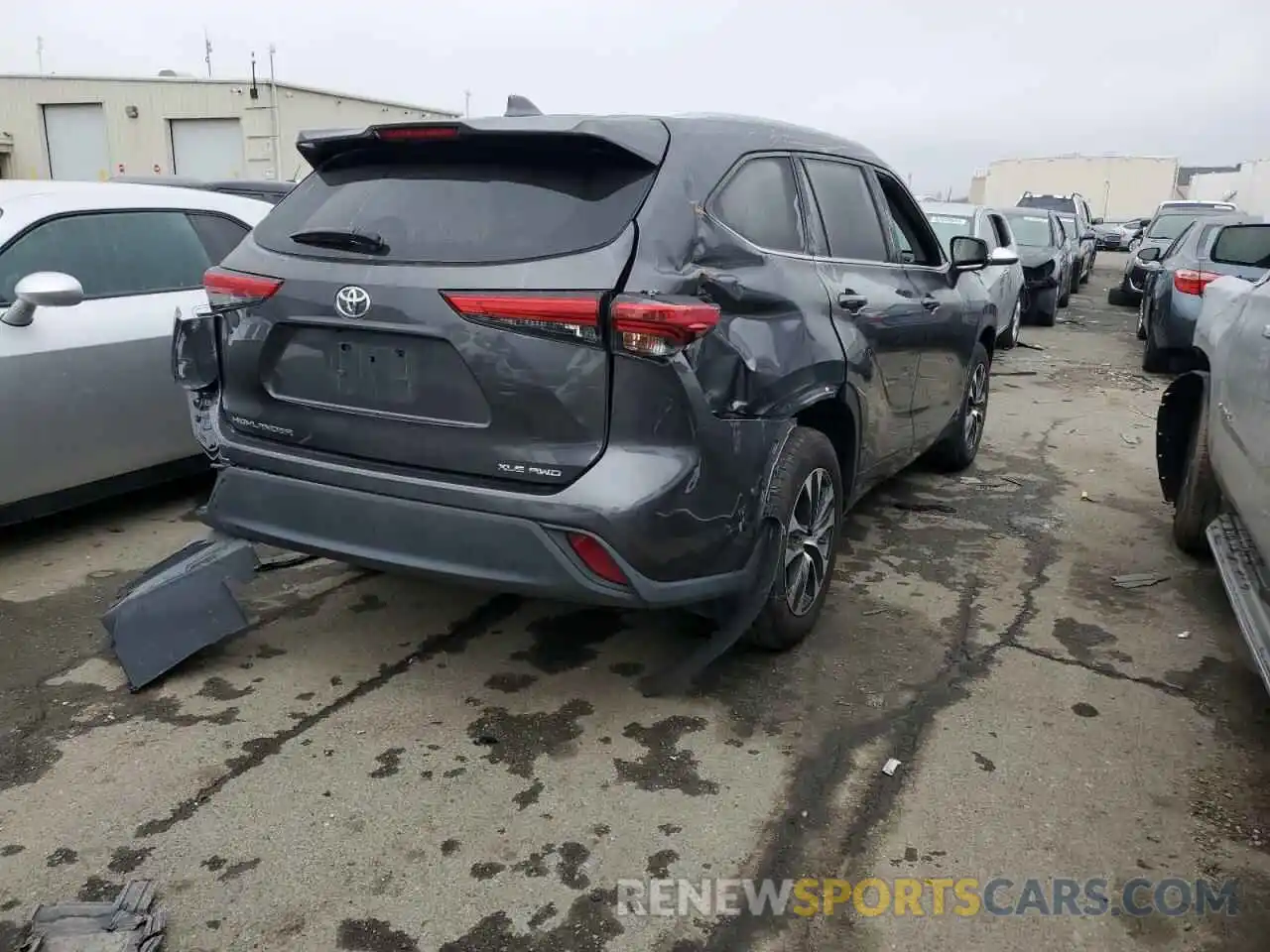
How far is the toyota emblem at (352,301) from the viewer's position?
2957mm

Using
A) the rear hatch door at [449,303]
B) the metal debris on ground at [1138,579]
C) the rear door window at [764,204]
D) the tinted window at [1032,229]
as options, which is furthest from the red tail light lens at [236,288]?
the tinted window at [1032,229]

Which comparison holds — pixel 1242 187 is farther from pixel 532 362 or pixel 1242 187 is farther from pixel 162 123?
pixel 532 362

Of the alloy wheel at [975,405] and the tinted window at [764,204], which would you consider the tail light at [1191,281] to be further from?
the tinted window at [764,204]

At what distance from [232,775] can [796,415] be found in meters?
2.09

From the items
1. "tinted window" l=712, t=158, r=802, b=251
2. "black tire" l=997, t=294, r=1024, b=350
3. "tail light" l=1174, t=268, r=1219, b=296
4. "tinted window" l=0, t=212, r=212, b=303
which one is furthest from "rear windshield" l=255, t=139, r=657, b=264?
"black tire" l=997, t=294, r=1024, b=350

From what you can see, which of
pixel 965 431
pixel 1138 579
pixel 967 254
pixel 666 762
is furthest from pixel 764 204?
pixel 965 431

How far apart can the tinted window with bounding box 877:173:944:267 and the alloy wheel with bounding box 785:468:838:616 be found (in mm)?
1484

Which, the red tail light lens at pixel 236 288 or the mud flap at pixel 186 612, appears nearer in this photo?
the red tail light lens at pixel 236 288

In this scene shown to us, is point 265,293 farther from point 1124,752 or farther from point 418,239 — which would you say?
point 1124,752

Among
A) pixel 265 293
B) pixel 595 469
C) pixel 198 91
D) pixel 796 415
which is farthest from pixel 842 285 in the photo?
pixel 198 91

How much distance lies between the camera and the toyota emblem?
296cm

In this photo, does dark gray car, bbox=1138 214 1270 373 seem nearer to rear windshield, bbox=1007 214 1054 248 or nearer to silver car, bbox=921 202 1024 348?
silver car, bbox=921 202 1024 348

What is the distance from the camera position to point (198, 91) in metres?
21.6

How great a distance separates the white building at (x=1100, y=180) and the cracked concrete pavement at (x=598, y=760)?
A: 52.6 metres
